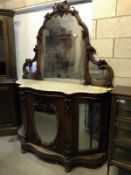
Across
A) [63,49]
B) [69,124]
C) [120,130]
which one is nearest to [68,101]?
[69,124]

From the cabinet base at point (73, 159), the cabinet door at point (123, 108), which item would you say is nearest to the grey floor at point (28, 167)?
the cabinet base at point (73, 159)

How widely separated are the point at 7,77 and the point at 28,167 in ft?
4.40

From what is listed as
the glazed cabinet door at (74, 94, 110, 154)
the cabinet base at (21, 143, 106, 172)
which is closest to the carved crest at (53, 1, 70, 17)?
the glazed cabinet door at (74, 94, 110, 154)

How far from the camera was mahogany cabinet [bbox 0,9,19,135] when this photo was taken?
2664 millimetres

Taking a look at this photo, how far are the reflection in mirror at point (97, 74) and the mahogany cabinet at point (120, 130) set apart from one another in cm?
31

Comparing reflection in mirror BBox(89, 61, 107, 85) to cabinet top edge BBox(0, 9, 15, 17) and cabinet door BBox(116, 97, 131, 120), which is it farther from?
cabinet top edge BBox(0, 9, 15, 17)

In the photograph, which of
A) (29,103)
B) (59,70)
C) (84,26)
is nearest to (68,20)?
(84,26)

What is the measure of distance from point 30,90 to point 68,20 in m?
0.99

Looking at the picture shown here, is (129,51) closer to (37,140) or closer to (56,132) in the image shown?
(56,132)

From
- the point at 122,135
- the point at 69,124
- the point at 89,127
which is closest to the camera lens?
the point at 122,135

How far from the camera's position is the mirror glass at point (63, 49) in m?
2.28

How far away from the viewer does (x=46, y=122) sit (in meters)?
2.26

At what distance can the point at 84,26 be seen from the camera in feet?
7.18

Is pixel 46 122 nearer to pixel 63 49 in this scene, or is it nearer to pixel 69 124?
pixel 69 124
